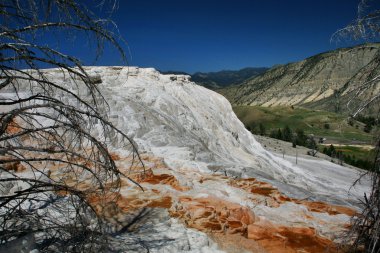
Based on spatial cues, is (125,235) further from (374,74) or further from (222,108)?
(222,108)

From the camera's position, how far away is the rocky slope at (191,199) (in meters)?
8.69

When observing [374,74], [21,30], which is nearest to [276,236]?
[374,74]

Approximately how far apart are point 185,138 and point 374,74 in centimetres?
1272

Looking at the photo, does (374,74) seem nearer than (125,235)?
Yes

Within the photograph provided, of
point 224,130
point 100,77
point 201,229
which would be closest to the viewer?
point 201,229

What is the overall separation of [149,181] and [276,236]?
5.06m

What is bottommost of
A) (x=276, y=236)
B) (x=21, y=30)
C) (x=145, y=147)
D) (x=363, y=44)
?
(x=276, y=236)

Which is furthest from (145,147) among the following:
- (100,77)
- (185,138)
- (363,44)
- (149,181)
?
(363,44)

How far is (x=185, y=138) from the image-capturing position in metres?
19.1

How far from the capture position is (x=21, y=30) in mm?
4180

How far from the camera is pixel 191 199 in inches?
431

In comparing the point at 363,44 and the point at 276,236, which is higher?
the point at 363,44

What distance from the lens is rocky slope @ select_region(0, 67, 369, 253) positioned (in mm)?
8688

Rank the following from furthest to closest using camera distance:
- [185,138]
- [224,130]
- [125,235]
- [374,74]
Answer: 1. [224,130]
2. [185,138]
3. [125,235]
4. [374,74]
